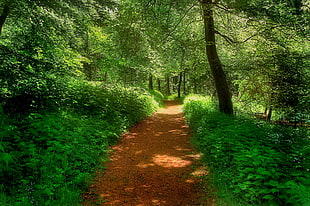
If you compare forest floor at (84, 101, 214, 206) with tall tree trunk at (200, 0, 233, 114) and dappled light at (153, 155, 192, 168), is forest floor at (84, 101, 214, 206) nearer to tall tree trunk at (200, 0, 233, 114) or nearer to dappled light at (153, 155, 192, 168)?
dappled light at (153, 155, 192, 168)

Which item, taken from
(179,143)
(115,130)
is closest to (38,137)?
(115,130)

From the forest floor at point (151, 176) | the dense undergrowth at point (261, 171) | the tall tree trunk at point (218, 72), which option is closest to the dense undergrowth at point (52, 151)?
the forest floor at point (151, 176)

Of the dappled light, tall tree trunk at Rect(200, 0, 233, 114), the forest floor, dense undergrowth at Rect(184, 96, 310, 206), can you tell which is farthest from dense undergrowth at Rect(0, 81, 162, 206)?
tall tree trunk at Rect(200, 0, 233, 114)

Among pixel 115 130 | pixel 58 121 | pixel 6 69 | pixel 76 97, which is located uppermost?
pixel 6 69

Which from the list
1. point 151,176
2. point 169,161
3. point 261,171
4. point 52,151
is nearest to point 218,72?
point 169,161

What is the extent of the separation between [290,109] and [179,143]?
406cm

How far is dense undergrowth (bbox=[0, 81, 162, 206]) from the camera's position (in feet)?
11.2

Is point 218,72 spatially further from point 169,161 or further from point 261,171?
point 261,171

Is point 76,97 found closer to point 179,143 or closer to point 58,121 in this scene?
point 58,121

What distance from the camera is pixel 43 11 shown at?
592 centimetres

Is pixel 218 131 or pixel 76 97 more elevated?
pixel 76 97

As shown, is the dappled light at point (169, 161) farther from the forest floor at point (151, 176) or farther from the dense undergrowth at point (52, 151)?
the dense undergrowth at point (52, 151)

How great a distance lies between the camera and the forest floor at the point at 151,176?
12.5ft

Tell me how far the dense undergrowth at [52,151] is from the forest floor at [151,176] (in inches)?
16.1
